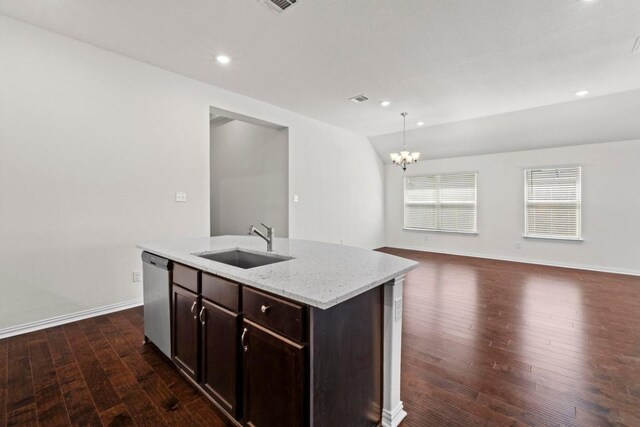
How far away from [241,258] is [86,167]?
6.84ft

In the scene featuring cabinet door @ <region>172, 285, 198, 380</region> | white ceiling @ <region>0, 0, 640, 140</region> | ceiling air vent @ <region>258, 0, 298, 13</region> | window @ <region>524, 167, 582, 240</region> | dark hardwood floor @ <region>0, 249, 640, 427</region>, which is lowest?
dark hardwood floor @ <region>0, 249, 640, 427</region>

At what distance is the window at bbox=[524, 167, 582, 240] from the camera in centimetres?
552

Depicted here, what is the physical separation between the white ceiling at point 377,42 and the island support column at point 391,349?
2.29 metres

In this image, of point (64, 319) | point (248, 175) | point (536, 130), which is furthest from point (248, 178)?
point (536, 130)

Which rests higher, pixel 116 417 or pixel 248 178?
pixel 248 178

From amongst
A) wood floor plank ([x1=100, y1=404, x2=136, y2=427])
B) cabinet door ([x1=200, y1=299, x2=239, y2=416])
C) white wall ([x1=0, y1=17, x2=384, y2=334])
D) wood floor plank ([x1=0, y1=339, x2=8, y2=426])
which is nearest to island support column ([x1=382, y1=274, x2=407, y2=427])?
cabinet door ([x1=200, y1=299, x2=239, y2=416])

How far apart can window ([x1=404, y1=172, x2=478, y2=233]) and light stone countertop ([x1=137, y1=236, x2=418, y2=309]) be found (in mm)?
5539

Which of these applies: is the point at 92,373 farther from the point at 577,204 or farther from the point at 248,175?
the point at 577,204

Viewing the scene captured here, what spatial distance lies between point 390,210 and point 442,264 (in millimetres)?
2445

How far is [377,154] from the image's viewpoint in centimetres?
764

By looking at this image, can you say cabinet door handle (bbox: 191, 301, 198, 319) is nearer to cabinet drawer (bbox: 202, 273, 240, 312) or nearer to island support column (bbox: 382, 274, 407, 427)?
cabinet drawer (bbox: 202, 273, 240, 312)

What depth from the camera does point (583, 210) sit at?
5430mm

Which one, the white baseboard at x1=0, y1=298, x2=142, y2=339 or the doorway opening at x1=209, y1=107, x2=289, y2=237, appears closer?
the white baseboard at x1=0, y1=298, x2=142, y2=339

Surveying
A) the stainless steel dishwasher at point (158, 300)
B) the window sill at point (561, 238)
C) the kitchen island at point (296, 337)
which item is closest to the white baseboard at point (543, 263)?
the window sill at point (561, 238)
